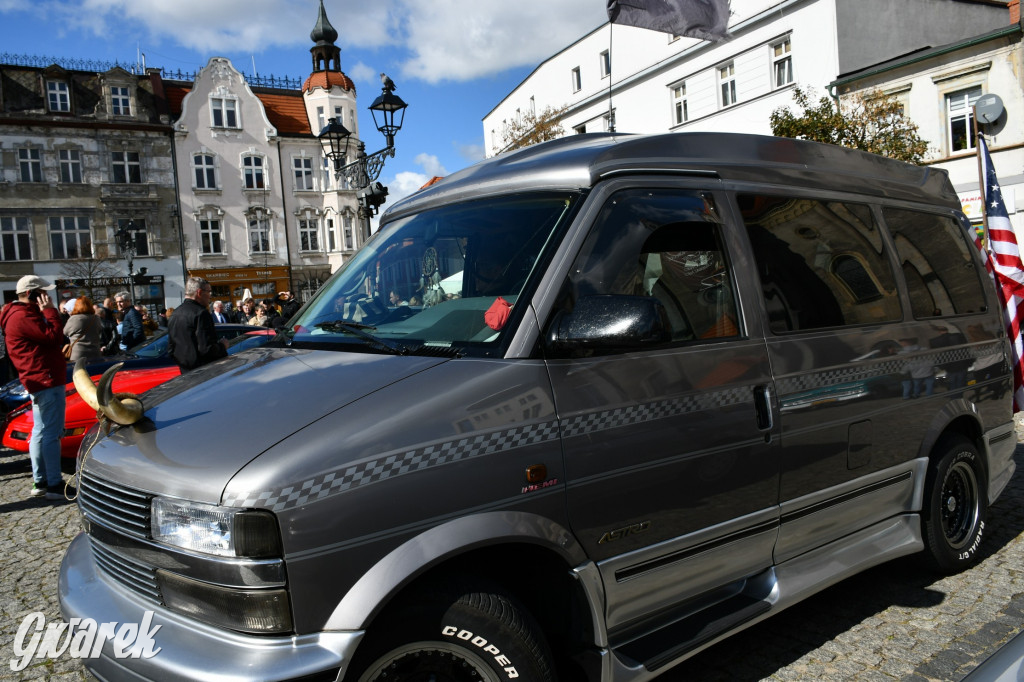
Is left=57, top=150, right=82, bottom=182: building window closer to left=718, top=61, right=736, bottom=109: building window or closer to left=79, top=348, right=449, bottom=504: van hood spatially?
left=718, top=61, right=736, bottom=109: building window

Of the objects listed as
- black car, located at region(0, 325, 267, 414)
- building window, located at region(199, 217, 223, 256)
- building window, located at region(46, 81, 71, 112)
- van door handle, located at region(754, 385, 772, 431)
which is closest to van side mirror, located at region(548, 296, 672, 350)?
van door handle, located at region(754, 385, 772, 431)

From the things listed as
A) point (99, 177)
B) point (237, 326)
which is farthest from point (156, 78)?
point (237, 326)

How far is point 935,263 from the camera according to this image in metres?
4.31

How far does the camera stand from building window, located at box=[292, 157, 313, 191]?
46.1m

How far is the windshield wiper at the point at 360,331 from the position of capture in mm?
2689

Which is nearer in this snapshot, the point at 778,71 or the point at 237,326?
the point at 237,326

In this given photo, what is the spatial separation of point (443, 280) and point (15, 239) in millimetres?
43756

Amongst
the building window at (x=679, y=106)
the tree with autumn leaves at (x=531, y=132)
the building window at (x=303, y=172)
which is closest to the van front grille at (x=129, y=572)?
the tree with autumn leaves at (x=531, y=132)

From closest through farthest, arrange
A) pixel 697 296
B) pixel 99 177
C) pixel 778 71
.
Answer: pixel 697 296, pixel 778 71, pixel 99 177

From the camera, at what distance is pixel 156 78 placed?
43000 mm

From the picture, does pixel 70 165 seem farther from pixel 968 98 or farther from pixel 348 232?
pixel 968 98

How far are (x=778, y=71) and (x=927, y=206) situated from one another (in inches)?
1061

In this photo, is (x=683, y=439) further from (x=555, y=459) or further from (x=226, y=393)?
(x=226, y=393)

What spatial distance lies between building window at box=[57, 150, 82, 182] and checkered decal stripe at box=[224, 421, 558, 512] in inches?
1772
